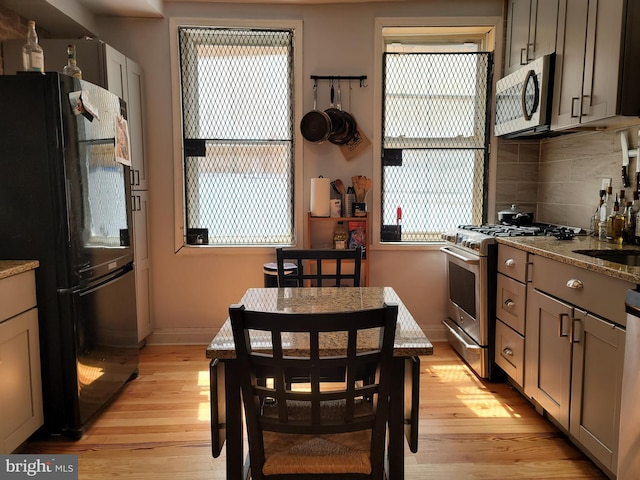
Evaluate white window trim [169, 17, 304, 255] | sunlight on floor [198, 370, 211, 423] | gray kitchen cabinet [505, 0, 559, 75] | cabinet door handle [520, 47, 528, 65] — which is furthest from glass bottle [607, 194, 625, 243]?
sunlight on floor [198, 370, 211, 423]

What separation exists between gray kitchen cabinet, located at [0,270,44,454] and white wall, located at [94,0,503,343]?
1.44m

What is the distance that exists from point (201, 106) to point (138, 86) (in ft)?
1.46

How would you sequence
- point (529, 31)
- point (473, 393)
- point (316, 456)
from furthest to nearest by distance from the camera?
1. point (529, 31)
2. point (473, 393)
3. point (316, 456)

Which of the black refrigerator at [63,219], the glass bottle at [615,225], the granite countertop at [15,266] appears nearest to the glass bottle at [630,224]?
the glass bottle at [615,225]

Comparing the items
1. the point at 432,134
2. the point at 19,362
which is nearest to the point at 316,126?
the point at 432,134

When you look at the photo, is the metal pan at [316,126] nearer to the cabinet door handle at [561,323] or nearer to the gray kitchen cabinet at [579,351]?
the gray kitchen cabinet at [579,351]

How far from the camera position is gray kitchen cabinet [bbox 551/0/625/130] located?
2.07 metres

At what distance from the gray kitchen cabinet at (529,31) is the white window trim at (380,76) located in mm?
111

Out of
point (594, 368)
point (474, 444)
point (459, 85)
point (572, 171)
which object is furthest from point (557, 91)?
point (474, 444)

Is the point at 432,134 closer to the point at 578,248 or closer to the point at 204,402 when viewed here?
the point at 578,248

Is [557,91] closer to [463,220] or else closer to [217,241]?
[463,220]

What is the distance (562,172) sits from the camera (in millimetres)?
3121

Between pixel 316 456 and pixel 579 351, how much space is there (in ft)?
4.21

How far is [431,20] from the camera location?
10.9 feet
